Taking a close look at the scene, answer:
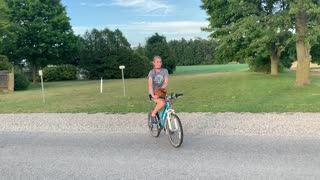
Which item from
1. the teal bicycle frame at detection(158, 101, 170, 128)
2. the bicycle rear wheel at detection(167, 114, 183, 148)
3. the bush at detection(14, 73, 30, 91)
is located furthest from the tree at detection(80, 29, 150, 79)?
the bicycle rear wheel at detection(167, 114, 183, 148)

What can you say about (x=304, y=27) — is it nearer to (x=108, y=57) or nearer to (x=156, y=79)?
(x=156, y=79)

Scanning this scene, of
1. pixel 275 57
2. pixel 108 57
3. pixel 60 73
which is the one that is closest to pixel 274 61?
pixel 275 57

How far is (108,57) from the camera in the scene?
51.0m

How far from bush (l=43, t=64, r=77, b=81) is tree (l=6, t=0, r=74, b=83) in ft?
35.7

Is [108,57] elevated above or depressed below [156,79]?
above

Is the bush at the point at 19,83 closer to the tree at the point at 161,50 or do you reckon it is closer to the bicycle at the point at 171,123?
the bicycle at the point at 171,123

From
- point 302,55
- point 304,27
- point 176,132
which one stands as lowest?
point 176,132

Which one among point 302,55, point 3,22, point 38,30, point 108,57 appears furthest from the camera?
point 108,57

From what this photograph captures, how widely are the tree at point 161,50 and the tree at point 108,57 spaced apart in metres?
8.24

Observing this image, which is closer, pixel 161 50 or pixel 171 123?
pixel 171 123

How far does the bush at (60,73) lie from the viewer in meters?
47.4

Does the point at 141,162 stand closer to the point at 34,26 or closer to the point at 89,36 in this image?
the point at 34,26

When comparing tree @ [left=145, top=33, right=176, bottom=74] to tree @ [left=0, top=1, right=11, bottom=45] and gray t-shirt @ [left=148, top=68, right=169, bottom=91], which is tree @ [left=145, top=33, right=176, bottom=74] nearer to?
tree @ [left=0, top=1, right=11, bottom=45]

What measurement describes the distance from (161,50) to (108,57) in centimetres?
1375
